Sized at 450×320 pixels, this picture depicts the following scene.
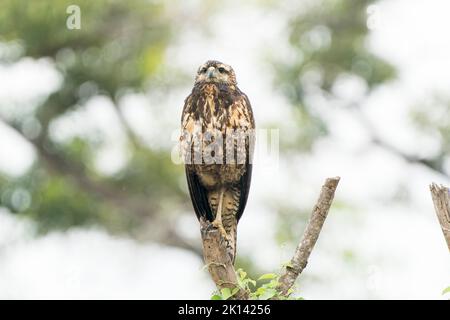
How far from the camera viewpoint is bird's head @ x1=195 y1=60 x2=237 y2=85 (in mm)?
5000

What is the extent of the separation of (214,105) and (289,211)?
4.13m

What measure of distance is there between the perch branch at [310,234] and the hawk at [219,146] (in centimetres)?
108

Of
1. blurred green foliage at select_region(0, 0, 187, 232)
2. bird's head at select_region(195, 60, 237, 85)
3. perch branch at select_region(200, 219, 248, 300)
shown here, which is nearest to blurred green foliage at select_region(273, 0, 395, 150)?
blurred green foliage at select_region(0, 0, 187, 232)

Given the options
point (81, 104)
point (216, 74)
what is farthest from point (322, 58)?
point (216, 74)

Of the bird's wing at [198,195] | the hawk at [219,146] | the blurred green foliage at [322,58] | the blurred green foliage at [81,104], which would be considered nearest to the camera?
the hawk at [219,146]

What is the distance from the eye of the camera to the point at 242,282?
3598 millimetres

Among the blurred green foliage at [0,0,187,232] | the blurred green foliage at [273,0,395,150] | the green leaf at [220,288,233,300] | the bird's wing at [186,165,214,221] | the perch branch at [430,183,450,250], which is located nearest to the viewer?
the perch branch at [430,183,450,250]

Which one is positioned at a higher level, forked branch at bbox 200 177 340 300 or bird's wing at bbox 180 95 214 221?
bird's wing at bbox 180 95 214 221

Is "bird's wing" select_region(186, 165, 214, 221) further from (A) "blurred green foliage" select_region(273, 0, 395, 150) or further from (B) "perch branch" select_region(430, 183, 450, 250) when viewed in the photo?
(A) "blurred green foliage" select_region(273, 0, 395, 150)

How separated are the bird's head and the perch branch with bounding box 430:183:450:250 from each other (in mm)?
Result: 1931

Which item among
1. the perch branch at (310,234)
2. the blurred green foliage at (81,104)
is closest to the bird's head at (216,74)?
the perch branch at (310,234)

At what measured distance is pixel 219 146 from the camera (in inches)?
191

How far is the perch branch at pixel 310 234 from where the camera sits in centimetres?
351

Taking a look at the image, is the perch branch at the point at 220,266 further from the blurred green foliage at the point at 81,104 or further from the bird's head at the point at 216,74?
the blurred green foliage at the point at 81,104
